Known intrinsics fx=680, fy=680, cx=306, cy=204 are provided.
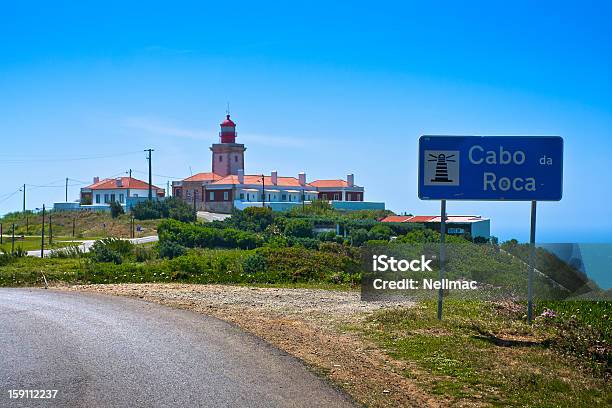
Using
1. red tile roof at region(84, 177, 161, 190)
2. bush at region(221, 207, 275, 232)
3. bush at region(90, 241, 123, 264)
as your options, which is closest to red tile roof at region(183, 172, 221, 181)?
red tile roof at region(84, 177, 161, 190)

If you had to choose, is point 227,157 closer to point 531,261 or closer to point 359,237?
point 359,237

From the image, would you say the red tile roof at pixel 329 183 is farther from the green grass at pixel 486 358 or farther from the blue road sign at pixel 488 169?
the blue road sign at pixel 488 169

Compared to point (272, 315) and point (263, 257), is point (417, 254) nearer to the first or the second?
point (272, 315)

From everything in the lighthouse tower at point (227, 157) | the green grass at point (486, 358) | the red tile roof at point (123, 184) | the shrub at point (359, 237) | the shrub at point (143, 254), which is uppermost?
the lighthouse tower at point (227, 157)

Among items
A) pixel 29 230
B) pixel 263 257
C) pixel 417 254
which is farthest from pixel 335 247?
pixel 29 230

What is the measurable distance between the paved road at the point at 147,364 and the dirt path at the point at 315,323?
358 mm

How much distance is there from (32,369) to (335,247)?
2693cm

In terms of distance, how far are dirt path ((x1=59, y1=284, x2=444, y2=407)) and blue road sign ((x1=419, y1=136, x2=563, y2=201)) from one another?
114 inches

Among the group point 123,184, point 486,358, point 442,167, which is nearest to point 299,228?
point 442,167

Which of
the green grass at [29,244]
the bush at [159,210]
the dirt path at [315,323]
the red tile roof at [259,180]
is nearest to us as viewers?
the dirt path at [315,323]

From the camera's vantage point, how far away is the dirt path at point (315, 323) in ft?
24.6

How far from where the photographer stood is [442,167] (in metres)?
11.4

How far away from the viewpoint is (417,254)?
15320mm

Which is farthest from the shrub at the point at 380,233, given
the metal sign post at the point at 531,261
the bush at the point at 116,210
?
the bush at the point at 116,210
